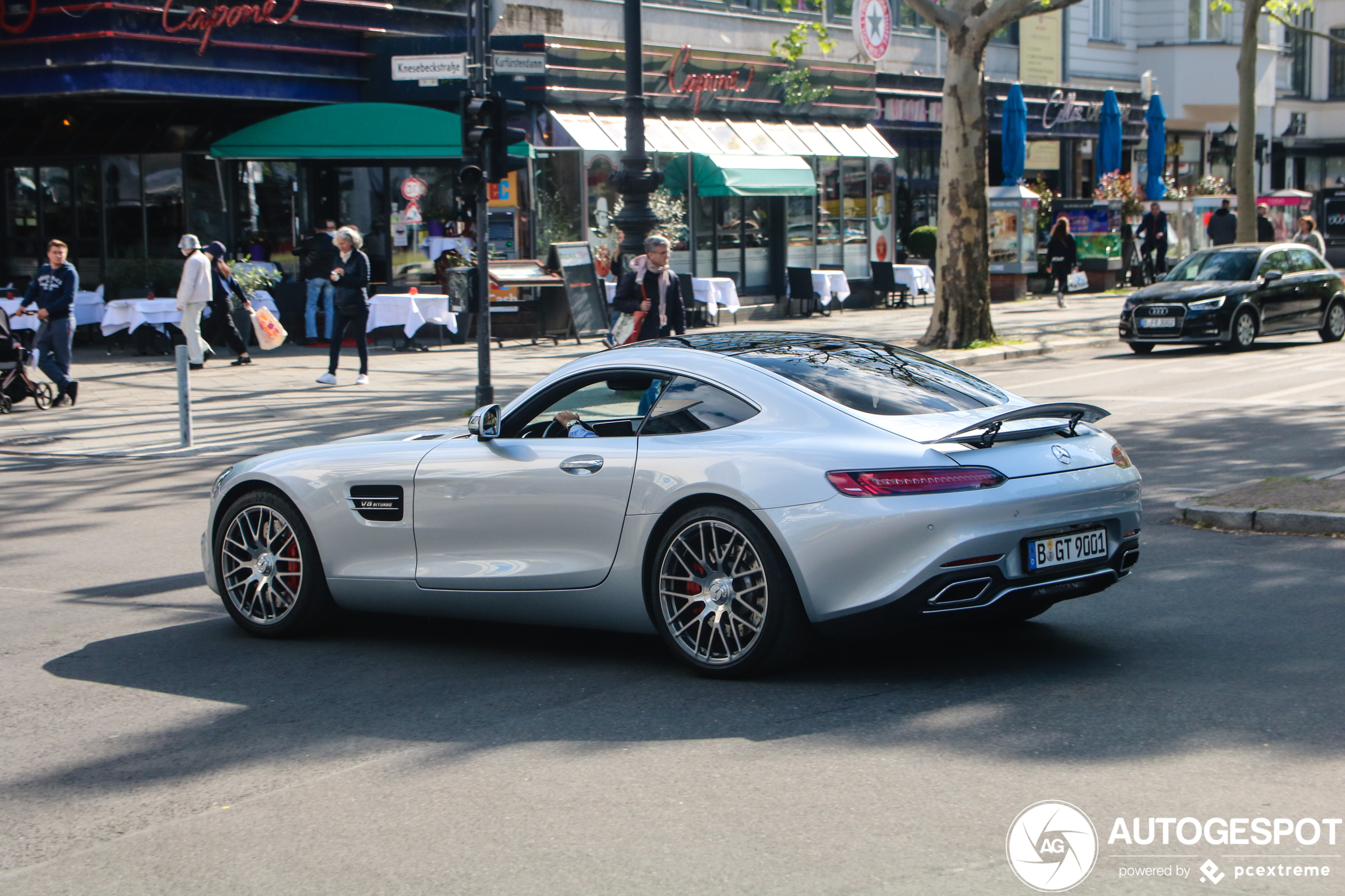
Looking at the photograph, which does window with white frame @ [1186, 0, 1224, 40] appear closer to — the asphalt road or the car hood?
the car hood

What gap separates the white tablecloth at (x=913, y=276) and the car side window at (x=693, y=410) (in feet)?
84.4

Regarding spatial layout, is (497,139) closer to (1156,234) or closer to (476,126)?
(476,126)

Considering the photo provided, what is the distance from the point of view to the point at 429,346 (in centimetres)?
2458

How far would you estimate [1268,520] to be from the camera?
9.01 meters

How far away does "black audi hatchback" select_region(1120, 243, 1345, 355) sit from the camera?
70.6ft

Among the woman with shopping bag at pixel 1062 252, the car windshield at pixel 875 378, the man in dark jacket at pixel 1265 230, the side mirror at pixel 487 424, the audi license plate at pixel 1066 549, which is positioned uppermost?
the man in dark jacket at pixel 1265 230

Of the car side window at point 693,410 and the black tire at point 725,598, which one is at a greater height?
the car side window at point 693,410

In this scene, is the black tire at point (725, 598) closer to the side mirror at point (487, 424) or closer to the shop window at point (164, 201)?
the side mirror at point (487, 424)

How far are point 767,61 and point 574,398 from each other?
2581 centimetres

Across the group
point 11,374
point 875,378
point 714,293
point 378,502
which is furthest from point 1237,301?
point 378,502

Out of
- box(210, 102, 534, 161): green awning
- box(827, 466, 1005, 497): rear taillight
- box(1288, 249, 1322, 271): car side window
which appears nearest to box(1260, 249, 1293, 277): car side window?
box(1288, 249, 1322, 271): car side window

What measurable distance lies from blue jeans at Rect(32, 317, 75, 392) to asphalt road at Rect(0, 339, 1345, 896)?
9177mm

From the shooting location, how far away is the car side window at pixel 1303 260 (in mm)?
22844

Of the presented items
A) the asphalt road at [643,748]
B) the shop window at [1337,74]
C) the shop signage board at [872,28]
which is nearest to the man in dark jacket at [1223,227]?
the shop signage board at [872,28]
